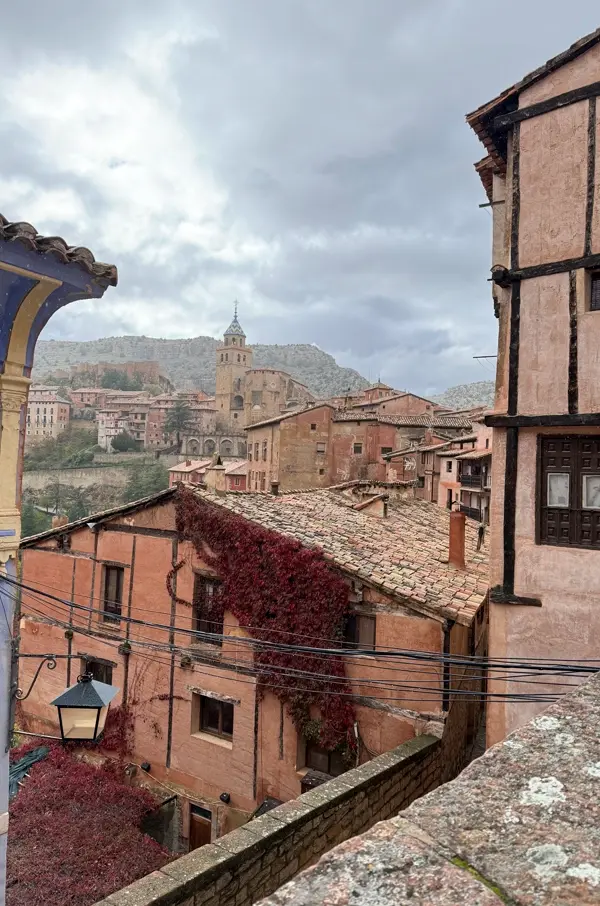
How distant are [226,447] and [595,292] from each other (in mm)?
89539

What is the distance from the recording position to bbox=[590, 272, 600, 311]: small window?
870 centimetres

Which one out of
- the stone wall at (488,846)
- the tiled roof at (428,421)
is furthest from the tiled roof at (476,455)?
the stone wall at (488,846)

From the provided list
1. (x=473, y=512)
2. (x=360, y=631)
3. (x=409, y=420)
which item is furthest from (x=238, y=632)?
(x=409, y=420)

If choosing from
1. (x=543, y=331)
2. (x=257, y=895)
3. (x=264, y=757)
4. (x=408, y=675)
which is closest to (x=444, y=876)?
(x=257, y=895)

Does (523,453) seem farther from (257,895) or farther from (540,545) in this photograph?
(257,895)

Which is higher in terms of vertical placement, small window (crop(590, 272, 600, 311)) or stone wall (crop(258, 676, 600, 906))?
small window (crop(590, 272, 600, 311))

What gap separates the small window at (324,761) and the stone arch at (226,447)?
8452cm

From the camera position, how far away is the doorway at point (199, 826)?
13141 mm

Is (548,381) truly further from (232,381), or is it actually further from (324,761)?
(232,381)

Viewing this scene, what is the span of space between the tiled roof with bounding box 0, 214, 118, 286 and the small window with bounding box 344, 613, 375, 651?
27.3ft

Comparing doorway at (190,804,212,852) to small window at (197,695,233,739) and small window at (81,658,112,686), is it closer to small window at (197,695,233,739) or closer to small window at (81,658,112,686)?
small window at (197,695,233,739)

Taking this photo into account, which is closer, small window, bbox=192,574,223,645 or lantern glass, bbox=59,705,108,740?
lantern glass, bbox=59,705,108,740

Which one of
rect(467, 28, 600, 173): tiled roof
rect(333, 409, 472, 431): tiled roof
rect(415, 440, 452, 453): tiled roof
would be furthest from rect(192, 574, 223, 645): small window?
rect(333, 409, 472, 431): tiled roof

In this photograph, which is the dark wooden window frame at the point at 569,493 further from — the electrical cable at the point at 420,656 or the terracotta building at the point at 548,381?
the electrical cable at the point at 420,656
